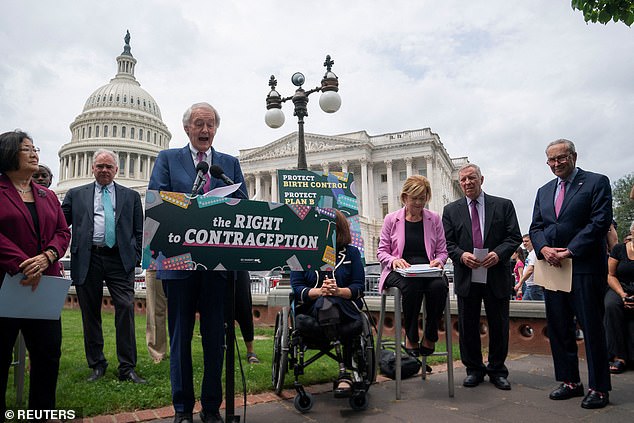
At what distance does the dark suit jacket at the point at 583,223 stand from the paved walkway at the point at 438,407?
1.28 m

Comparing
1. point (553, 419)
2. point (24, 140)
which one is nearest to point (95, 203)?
point (24, 140)

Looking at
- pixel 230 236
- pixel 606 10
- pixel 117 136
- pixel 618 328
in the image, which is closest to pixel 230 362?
pixel 230 236

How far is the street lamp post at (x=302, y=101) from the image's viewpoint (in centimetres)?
1197

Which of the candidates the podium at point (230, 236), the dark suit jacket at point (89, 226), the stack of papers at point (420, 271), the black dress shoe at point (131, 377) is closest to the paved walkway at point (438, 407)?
the podium at point (230, 236)

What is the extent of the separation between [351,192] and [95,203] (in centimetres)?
489

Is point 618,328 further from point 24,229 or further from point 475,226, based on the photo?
point 24,229

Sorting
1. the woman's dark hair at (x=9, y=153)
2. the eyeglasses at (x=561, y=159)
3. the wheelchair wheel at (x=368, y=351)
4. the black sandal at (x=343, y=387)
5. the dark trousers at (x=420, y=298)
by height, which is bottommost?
the black sandal at (x=343, y=387)

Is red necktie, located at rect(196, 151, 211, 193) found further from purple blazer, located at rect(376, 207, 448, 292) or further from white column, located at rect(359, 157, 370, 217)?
white column, located at rect(359, 157, 370, 217)

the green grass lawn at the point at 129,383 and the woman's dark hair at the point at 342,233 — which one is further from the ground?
the woman's dark hair at the point at 342,233

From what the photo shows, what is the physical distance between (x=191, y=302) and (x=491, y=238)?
3.43 metres

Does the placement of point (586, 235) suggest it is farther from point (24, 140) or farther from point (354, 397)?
point (24, 140)

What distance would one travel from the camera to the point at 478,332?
5215mm

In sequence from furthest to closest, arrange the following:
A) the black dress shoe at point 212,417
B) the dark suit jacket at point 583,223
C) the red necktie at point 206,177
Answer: the dark suit jacket at point 583,223, the red necktie at point 206,177, the black dress shoe at point 212,417

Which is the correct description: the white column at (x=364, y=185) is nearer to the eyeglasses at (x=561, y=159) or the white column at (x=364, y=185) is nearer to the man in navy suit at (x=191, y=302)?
the eyeglasses at (x=561, y=159)
